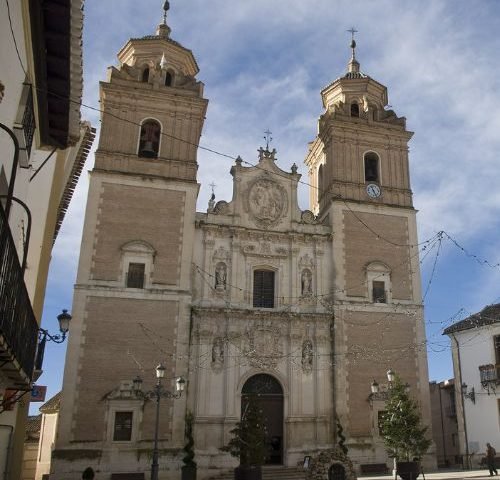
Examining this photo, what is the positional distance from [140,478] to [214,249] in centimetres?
895

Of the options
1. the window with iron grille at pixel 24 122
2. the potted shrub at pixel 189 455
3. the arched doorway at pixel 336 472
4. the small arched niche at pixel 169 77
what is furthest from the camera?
the small arched niche at pixel 169 77

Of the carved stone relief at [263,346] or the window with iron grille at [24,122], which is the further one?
the carved stone relief at [263,346]

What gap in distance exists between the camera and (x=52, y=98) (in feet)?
29.4

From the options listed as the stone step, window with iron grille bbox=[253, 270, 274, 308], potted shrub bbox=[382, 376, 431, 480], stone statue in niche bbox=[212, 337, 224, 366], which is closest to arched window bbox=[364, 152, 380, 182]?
window with iron grille bbox=[253, 270, 274, 308]

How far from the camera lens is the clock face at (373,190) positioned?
86.9 ft

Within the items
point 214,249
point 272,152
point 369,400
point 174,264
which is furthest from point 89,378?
point 272,152

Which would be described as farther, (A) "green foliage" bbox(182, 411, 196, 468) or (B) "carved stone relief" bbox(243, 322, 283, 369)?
(B) "carved stone relief" bbox(243, 322, 283, 369)

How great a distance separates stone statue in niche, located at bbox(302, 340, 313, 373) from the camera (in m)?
22.7

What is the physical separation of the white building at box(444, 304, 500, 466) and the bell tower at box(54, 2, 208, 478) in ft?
41.2

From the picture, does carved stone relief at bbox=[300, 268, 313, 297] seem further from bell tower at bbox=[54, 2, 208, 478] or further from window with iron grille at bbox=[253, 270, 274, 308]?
bell tower at bbox=[54, 2, 208, 478]

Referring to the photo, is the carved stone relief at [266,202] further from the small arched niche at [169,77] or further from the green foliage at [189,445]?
the green foliage at [189,445]

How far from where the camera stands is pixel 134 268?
2231 centimetres

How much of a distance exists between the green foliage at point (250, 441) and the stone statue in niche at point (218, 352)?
12.5 feet

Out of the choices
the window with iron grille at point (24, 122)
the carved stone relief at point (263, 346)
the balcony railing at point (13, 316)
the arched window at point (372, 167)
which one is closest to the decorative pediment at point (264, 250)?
the carved stone relief at point (263, 346)
